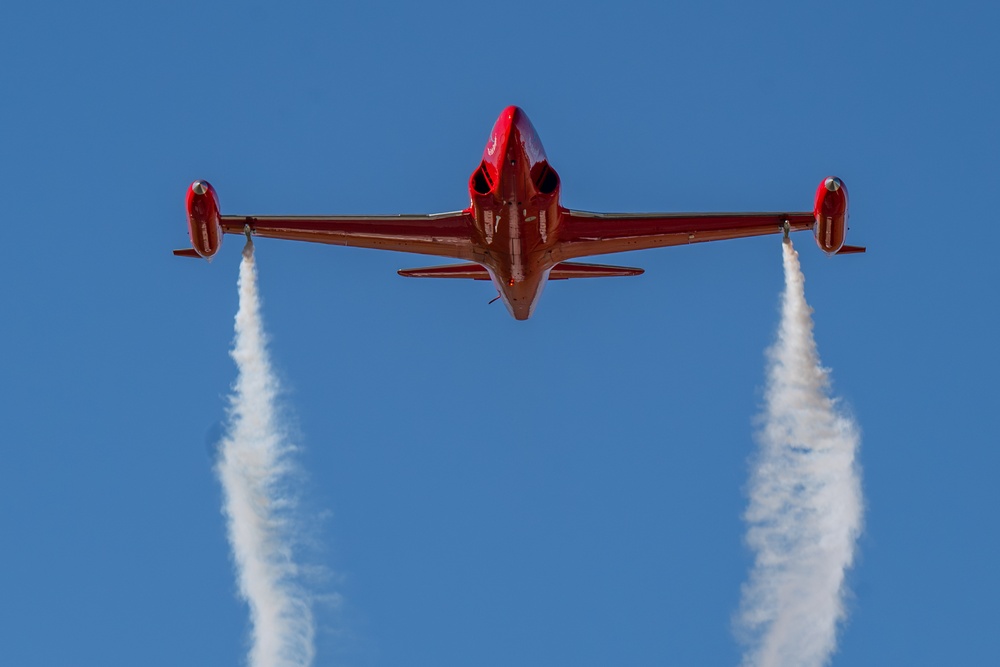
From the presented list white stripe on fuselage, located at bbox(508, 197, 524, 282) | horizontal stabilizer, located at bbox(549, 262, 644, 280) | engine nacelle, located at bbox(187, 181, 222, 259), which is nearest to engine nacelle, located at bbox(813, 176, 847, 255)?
horizontal stabilizer, located at bbox(549, 262, 644, 280)

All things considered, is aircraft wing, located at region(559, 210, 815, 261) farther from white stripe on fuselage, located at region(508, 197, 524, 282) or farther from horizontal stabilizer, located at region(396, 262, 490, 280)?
horizontal stabilizer, located at region(396, 262, 490, 280)

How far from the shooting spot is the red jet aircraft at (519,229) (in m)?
73.2

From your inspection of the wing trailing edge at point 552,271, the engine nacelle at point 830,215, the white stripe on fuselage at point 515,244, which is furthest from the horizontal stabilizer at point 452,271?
the engine nacelle at point 830,215

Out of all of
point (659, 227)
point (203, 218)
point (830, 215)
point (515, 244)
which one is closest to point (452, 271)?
point (515, 244)

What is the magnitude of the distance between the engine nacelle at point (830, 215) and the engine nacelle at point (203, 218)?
17491 millimetres

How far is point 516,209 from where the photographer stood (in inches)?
2886

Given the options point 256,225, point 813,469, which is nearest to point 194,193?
point 256,225

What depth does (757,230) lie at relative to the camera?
75.9m

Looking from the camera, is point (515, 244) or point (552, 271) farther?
point (552, 271)

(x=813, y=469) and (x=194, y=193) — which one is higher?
(x=194, y=193)

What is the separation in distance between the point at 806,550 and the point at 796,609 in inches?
78.4

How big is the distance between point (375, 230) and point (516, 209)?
502 centimetres

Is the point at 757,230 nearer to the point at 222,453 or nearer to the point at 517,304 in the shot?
the point at 517,304

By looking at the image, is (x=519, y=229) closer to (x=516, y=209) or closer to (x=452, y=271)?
(x=516, y=209)
